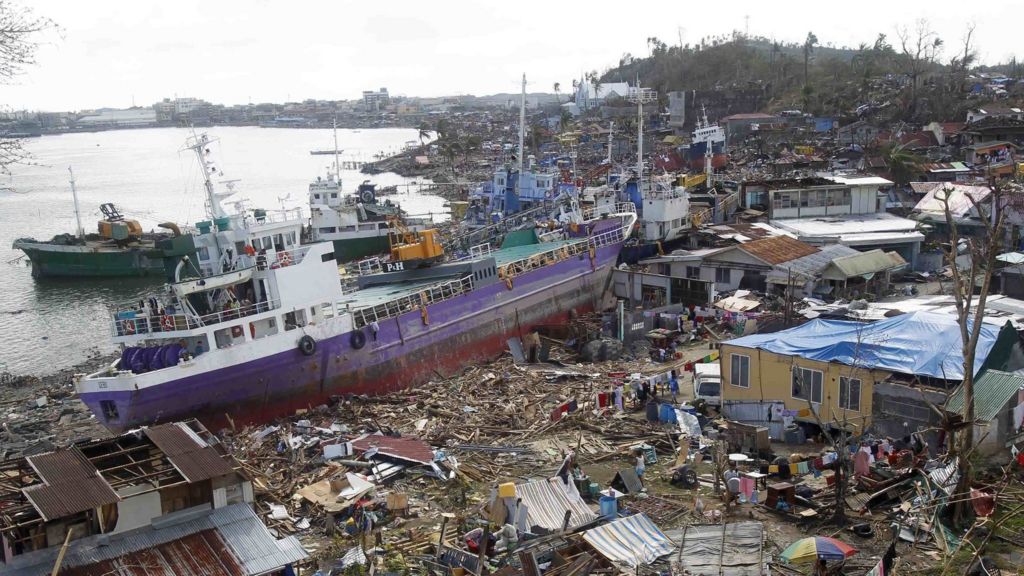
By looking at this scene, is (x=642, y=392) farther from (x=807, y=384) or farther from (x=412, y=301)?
(x=412, y=301)

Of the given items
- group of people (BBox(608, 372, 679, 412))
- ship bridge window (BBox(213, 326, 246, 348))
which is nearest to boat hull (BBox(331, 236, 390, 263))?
ship bridge window (BBox(213, 326, 246, 348))

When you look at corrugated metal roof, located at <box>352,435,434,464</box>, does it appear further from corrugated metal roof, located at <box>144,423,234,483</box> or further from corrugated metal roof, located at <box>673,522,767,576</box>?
corrugated metal roof, located at <box>673,522,767,576</box>

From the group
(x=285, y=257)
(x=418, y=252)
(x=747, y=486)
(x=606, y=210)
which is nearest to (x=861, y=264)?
(x=606, y=210)

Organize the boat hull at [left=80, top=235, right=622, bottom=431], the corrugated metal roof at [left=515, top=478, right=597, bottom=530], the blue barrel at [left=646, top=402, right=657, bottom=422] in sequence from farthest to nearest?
the boat hull at [left=80, top=235, right=622, bottom=431], the blue barrel at [left=646, top=402, right=657, bottom=422], the corrugated metal roof at [left=515, top=478, right=597, bottom=530]

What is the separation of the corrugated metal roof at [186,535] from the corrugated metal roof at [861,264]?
23688mm

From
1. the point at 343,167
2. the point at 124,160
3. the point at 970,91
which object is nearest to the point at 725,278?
the point at 970,91

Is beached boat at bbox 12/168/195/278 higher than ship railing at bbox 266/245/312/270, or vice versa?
ship railing at bbox 266/245/312/270

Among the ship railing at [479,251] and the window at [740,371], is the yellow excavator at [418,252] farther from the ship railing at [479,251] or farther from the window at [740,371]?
the window at [740,371]

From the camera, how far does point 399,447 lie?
19.0m

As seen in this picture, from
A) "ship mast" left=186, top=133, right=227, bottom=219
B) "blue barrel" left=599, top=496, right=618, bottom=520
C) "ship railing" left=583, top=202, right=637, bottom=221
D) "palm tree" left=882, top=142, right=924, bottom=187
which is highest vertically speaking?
"ship mast" left=186, top=133, right=227, bottom=219

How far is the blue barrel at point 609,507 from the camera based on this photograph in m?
14.8

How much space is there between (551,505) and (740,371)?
6747mm

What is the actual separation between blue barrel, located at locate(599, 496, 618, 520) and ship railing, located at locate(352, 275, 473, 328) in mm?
11835

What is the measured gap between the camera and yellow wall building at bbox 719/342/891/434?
1773 cm
